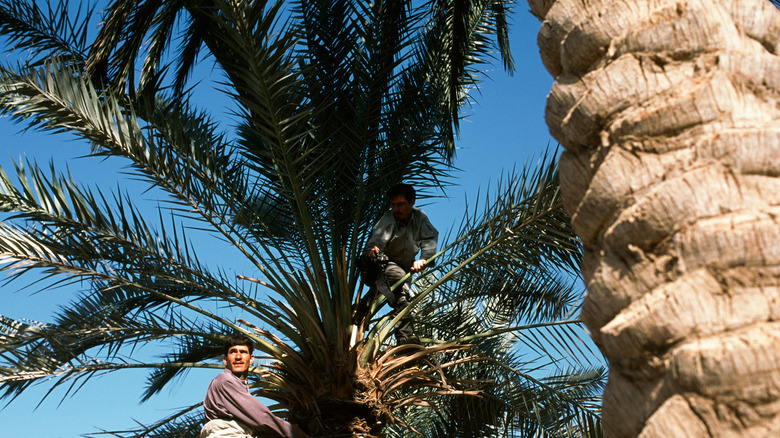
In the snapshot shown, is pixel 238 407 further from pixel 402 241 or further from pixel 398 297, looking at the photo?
pixel 402 241

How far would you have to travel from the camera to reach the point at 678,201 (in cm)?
213

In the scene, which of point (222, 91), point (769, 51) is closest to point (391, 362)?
point (222, 91)

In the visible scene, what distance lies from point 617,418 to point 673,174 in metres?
0.70

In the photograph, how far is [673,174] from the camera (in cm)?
221

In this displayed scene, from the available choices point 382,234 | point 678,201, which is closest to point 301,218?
point 382,234

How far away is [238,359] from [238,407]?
0.41m

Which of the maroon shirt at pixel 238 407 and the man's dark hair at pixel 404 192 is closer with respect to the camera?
the maroon shirt at pixel 238 407

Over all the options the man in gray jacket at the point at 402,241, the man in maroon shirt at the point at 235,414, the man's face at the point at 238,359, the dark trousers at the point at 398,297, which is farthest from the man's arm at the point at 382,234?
the man in maroon shirt at the point at 235,414

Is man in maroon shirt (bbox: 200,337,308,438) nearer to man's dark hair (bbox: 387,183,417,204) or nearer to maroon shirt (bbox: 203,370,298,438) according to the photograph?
maroon shirt (bbox: 203,370,298,438)

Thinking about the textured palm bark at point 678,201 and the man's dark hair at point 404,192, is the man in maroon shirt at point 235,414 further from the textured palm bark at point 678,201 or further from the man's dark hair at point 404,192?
the textured palm bark at point 678,201

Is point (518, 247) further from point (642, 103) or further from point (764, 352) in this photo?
point (764, 352)

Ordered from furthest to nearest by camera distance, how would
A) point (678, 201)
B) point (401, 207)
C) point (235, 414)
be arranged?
1. point (401, 207)
2. point (235, 414)
3. point (678, 201)

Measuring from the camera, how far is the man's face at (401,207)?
7.46 m

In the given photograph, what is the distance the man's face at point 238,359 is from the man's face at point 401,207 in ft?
8.45
